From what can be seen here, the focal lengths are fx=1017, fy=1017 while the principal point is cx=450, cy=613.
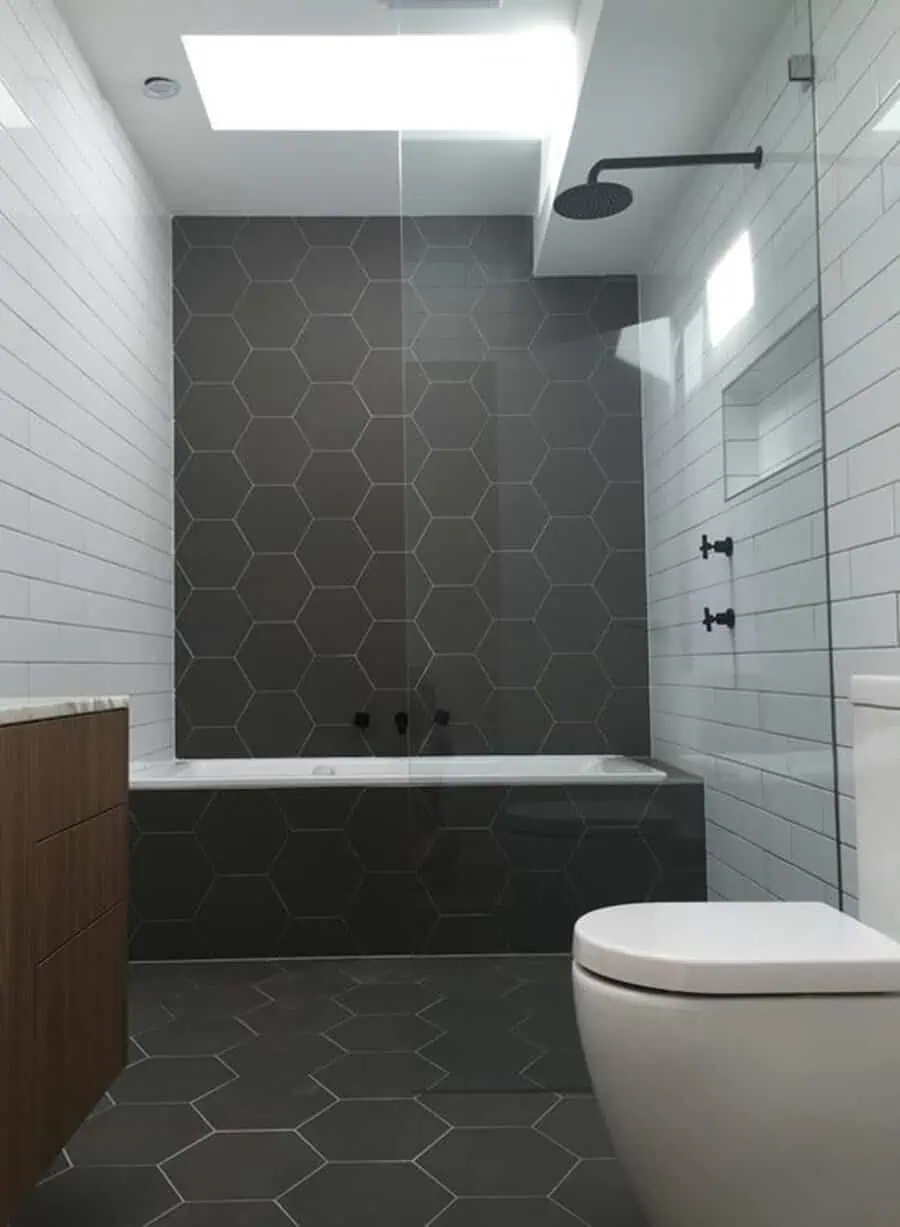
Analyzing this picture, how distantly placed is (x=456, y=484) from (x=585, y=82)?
1.13m

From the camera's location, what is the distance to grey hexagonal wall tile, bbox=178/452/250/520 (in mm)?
4277

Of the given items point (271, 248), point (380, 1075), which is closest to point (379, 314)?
point (271, 248)

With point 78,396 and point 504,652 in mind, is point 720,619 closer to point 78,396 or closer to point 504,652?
point 504,652

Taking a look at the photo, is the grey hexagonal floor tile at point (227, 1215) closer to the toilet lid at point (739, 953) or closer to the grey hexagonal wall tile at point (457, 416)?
the toilet lid at point (739, 953)

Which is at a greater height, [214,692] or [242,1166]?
[214,692]

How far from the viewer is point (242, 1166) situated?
1894 mm

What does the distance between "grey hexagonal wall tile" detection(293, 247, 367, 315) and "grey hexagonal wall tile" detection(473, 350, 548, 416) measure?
6.40 feet

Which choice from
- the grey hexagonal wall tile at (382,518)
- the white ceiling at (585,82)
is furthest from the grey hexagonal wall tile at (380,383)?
the white ceiling at (585,82)

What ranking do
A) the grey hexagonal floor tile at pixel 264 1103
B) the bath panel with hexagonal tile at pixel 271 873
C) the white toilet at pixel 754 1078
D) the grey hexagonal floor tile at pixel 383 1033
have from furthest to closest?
the bath panel with hexagonal tile at pixel 271 873
the grey hexagonal floor tile at pixel 383 1033
the grey hexagonal floor tile at pixel 264 1103
the white toilet at pixel 754 1078

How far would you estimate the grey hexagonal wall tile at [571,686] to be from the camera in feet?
8.29

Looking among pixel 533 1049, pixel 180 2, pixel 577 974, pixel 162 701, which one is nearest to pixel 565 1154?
pixel 533 1049

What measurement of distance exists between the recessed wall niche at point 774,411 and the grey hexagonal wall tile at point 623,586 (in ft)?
1.36

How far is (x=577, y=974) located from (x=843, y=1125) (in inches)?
15.6

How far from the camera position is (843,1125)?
4.35 ft
